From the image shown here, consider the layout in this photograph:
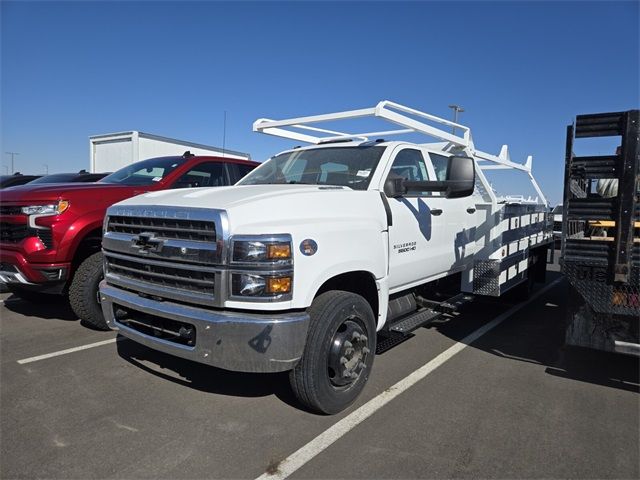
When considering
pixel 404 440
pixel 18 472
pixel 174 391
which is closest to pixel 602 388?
pixel 404 440

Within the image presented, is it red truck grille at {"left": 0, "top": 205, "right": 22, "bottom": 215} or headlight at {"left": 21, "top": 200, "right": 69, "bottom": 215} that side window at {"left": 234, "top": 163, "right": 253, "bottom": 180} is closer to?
headlight at {"left": 21, "top": 200, "right": 69, "bottom": 215}

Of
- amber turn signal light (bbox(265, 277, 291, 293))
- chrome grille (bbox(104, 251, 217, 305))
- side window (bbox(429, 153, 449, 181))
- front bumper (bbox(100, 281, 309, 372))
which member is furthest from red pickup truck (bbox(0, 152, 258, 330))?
side window (bbox(429, 153, 449, 181))

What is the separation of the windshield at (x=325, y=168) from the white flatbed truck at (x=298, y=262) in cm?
2

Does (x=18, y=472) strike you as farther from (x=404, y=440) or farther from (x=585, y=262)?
(x=585, y=262)

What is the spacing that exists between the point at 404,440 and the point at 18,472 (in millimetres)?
2326

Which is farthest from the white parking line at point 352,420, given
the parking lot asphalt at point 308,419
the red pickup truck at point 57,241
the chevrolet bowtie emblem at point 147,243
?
the red pickup truck at point 57,241

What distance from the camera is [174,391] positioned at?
369 centimetres

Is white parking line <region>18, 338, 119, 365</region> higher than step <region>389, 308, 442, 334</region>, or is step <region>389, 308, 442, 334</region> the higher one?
step <region>389, 308, 442, 334</region>

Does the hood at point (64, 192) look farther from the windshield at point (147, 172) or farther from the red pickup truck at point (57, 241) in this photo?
the windshield at point (147, 172)

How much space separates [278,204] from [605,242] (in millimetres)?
2607

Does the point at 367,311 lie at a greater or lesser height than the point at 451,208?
lesser

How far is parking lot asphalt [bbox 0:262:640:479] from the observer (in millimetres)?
2703

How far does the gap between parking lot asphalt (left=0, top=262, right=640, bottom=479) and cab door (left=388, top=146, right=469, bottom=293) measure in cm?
93

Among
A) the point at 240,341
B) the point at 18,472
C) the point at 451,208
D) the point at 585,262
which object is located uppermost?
the point at 451,208
